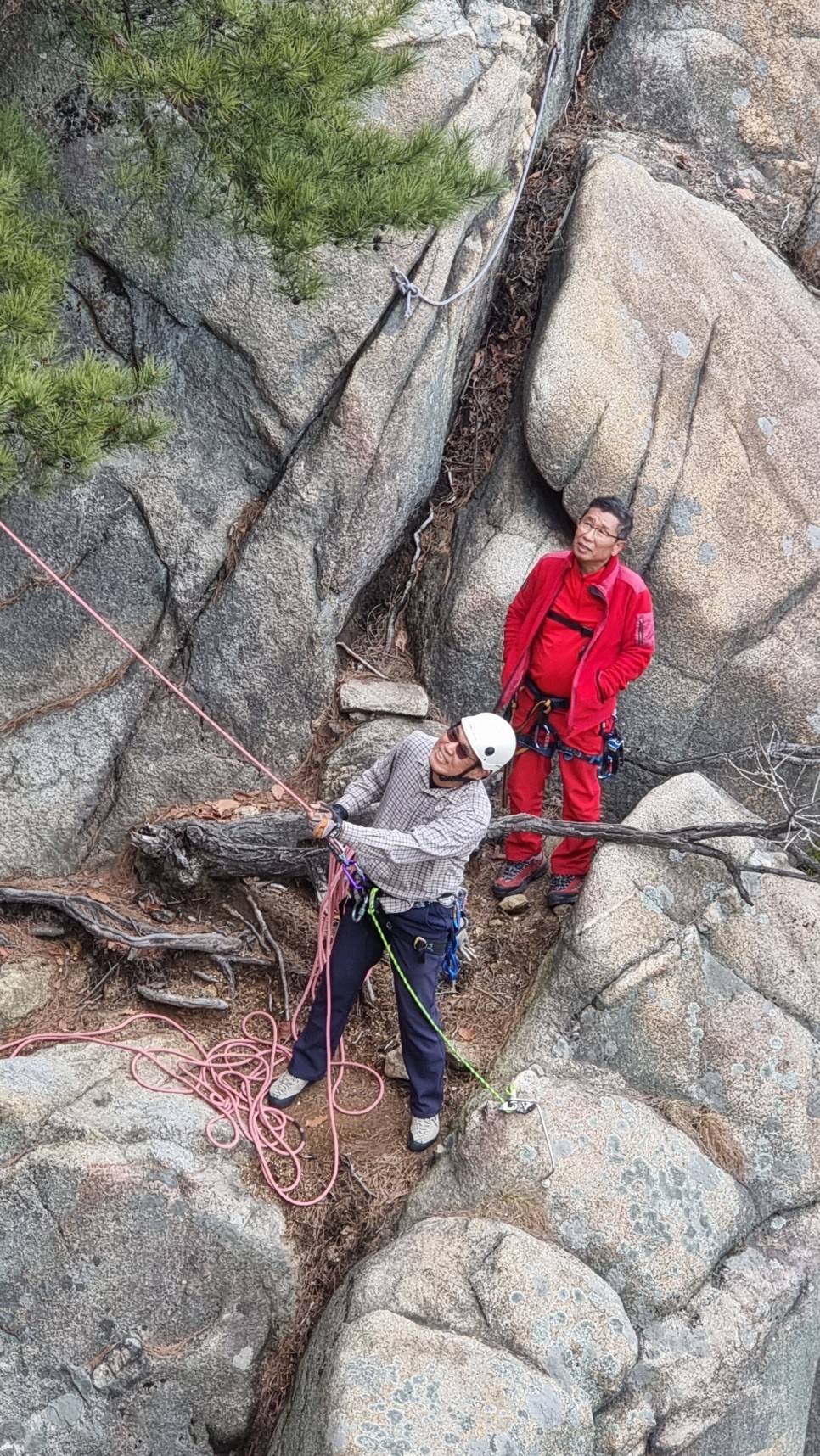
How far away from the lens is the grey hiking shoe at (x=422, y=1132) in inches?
204

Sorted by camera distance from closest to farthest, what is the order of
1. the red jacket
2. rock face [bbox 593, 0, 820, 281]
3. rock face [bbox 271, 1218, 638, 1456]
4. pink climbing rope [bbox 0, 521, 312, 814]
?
rock face [bbox 271, 1218, 638, 1456], pink climbing rope [bbox 0, 521, 312, 814], the red jacket, rock face [bbox 593, 0, 820, 281]

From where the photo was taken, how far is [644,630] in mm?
5773

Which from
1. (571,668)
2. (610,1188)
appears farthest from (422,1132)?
(571,668)

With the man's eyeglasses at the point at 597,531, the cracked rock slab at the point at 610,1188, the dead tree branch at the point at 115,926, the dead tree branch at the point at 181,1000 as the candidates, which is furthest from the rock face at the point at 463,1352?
the man's eyeglasses at the point at 597,531

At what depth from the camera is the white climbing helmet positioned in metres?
4.32

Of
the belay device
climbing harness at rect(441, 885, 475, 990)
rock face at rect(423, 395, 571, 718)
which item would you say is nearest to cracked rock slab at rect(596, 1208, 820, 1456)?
climbing harness at rect(441, 885, 475, 990)

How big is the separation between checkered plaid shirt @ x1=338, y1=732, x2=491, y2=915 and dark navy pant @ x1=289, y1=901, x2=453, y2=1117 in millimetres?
116

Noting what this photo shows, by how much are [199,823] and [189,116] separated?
298 centimetres

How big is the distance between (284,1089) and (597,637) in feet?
7.99

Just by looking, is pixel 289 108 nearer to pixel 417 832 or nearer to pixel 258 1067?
pixel 417 832

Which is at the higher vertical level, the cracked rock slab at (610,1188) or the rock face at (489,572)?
the rock face at (489,572)

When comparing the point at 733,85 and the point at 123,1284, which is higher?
the point at 733,85

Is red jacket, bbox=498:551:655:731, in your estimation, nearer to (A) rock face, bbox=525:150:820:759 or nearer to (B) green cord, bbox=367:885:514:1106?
(A) rock face, bbox=525:150:820:759

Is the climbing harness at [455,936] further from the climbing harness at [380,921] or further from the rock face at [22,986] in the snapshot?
the rock face at [22,986]
